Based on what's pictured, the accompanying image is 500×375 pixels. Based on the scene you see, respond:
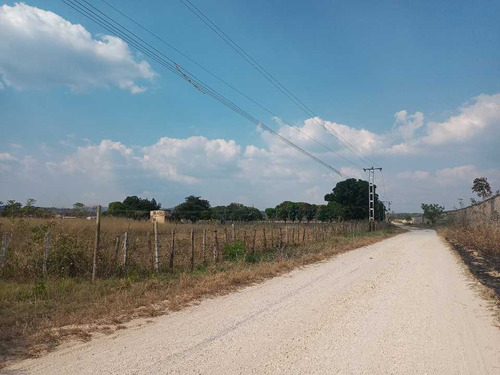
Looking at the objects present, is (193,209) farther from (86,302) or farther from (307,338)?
(307,338)

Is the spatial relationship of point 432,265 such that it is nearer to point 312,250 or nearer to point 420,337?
point 312,250

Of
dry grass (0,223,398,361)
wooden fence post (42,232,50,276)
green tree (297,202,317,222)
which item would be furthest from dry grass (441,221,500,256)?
green tree (297,202,317,222)

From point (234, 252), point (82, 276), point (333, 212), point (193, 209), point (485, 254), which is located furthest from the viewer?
point (333, 212)

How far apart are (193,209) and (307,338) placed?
63406 mm

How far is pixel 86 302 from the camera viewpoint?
8484 millimetres

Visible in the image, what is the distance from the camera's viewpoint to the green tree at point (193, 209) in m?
61.0

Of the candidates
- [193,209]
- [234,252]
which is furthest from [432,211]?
[234,252]

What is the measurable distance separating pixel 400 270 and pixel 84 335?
11988 millimetres

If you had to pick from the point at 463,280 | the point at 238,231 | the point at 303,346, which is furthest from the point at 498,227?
the point at 303,346

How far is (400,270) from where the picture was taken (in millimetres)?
14938

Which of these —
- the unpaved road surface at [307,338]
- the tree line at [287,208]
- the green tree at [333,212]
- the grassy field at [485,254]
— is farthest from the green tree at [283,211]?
the unpaved road surface at [307,338]

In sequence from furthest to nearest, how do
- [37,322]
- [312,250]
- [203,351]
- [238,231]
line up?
[238,231]
[312,250]
[37,322]
[203,351]

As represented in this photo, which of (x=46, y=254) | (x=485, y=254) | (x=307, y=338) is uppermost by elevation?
(x=46, y=254)

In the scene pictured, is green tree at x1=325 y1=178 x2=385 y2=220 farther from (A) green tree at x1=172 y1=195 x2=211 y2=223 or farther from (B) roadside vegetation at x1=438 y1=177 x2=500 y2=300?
(B) roadside vegetation at x1=438 y1=177 x2=500 y2=300
